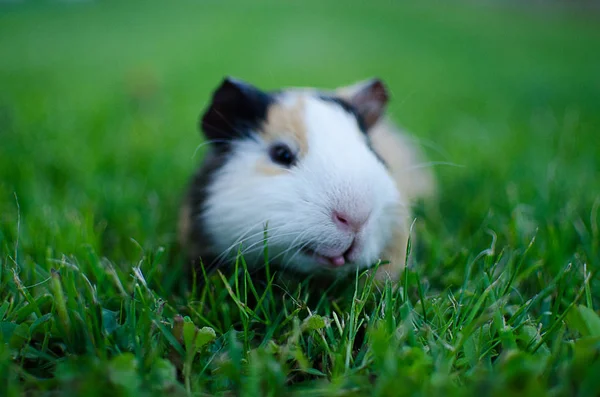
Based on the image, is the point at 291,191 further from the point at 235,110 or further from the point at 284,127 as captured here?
the point at 235,110

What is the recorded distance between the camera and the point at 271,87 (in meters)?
6.10

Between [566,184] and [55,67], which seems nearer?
[566,184]

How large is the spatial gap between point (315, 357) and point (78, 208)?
1.74 meters

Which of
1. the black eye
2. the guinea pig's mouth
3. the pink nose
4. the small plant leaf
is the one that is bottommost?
the small plant leaf

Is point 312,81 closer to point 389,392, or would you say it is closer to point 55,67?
point 55,67

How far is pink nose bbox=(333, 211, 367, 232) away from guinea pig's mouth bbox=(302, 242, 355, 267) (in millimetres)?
88

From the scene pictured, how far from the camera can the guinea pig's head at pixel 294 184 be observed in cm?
176

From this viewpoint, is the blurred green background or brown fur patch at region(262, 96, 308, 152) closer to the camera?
brown fur patch at region(262, 96, 308, 152)

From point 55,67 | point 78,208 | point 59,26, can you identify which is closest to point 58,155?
point 78,208

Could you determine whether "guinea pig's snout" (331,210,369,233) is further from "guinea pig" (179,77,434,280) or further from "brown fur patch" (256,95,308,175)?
"brown fur patch" (256,95,308,175)

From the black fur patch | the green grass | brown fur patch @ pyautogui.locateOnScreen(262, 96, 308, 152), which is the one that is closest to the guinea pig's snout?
the green grass

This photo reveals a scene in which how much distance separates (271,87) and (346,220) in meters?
4.64

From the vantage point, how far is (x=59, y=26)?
971cm

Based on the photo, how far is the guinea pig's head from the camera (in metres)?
1.76
